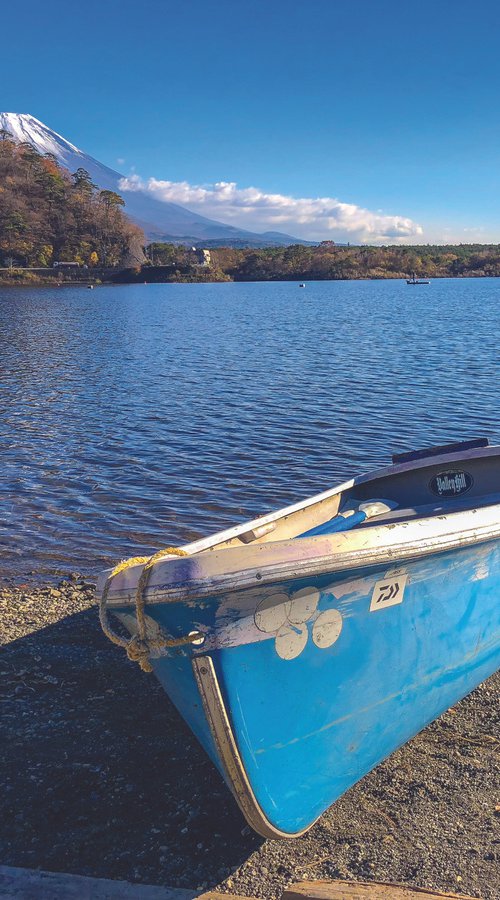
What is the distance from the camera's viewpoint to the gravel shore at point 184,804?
14.0ft

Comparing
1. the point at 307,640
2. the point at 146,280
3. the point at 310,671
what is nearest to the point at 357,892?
the point at 310,671

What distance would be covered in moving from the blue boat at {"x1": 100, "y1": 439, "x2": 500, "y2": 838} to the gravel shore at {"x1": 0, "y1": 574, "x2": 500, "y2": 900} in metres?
0.27

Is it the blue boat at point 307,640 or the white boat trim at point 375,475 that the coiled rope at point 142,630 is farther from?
the white boat trim at point 375,475

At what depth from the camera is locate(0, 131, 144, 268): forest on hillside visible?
140125 mm

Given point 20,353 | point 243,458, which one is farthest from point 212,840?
point 20,353

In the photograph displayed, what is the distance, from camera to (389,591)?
4.55 m

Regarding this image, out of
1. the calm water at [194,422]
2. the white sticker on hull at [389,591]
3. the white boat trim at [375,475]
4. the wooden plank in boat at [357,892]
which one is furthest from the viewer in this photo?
the calm water at [194,422]

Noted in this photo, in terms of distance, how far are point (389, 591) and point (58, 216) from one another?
155m

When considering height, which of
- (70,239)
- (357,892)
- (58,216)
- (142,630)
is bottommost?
(357,892)

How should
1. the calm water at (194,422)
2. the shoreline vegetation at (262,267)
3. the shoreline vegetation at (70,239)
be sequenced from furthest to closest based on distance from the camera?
the shoreline vegetation at (262,267), the shoreline vegetation at (70,239), the calm water at (194,422)

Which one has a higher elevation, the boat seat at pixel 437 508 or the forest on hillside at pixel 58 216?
the forest on hillside at pixel 58 216

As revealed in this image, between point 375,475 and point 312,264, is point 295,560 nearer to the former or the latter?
point 375,475

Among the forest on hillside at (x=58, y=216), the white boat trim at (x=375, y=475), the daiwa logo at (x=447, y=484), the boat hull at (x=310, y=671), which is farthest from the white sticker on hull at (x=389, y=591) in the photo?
the forest on hillside at (x=58, y=216)

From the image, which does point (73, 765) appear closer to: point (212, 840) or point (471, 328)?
point (212, 840)
